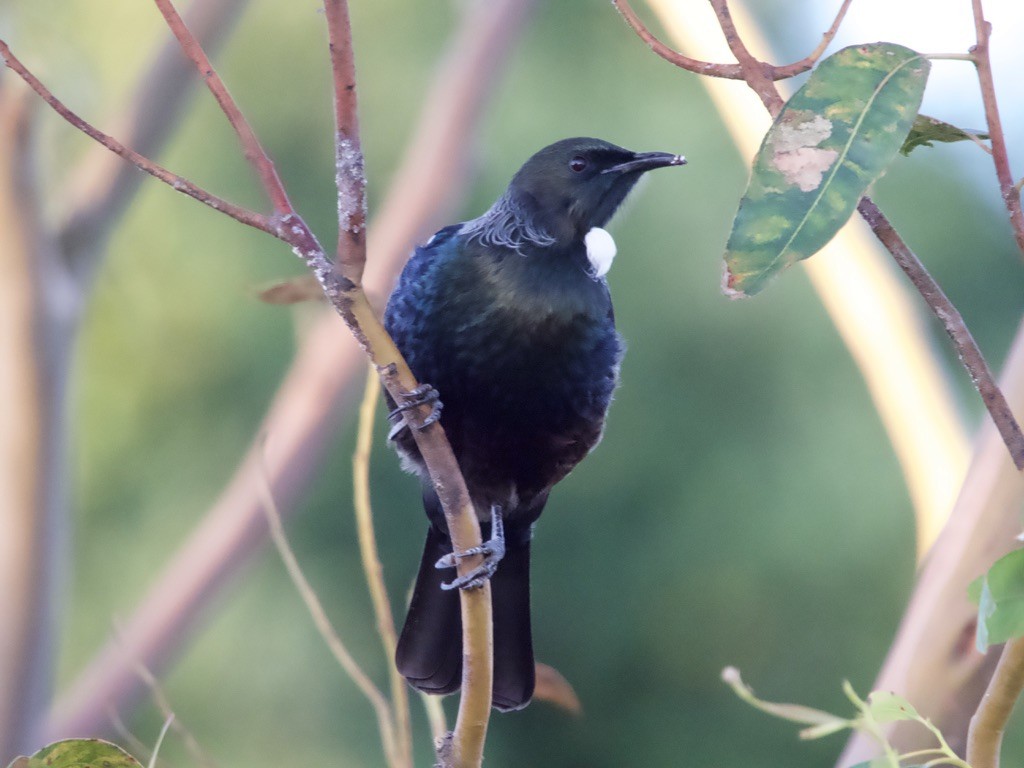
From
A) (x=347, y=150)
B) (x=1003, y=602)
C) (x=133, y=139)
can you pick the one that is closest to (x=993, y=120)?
(x=1003, y=602)

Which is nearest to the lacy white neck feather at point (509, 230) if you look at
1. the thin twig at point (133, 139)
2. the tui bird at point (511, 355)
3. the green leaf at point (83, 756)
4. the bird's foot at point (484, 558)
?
the tui bird at point (511, 355)

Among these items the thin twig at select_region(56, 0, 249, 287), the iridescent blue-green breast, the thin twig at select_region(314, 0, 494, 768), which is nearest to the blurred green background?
the thin twig at select_region(56, 0, 249, 287)

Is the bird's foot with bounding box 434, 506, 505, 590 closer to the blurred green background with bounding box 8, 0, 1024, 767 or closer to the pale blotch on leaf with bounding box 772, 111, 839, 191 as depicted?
the pale blotch on leaf with bounding box 772, 111, 839, 191

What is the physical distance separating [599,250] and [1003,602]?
0.79m

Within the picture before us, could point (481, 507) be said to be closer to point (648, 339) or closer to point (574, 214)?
point (574, 214)

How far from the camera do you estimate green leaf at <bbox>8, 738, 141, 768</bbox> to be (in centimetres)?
66

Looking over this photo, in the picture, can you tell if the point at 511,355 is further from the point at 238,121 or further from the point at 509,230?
the point at 238,121

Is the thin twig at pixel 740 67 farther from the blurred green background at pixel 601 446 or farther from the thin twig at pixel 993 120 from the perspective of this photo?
the blurred green background at pixel 601 446

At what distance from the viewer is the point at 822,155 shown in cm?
55

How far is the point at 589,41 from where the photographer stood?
397cm

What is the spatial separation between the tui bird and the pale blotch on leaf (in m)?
0.59

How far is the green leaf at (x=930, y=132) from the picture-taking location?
638mm

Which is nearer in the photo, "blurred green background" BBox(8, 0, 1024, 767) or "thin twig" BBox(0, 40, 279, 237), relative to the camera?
"thin twig" BBox(0, 40, 279, 237)

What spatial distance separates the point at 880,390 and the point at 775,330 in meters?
2.22
